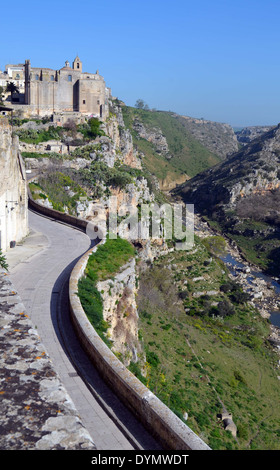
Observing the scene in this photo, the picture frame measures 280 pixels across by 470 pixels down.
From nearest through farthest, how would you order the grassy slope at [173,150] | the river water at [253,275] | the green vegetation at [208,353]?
the green vegetation at [208,353] → the river water at [253,275] → the grassy slope at [173,150]

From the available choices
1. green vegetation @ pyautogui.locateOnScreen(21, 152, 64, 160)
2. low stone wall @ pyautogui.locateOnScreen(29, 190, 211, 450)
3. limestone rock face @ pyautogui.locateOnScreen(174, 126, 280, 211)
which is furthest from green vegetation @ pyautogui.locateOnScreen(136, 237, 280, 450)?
limestone rock face @ pyautogui.locateOnScreen(174, 126, 280, 211)

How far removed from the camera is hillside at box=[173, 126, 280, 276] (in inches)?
2452

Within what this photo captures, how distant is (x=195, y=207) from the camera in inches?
3327

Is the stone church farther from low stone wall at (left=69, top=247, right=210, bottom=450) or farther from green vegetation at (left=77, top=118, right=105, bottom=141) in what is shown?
low stone wall at (left=69, top=247, right=210, bottom=450)

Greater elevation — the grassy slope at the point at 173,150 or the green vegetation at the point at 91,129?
the grassy slope at the point at 173,150

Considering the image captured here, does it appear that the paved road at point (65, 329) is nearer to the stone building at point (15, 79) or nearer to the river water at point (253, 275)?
the river water at point (253, 275)

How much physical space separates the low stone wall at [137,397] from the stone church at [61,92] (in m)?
45.5

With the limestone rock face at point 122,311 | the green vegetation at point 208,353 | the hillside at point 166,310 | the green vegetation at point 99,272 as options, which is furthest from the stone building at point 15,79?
the limestone rock face at point 122,311

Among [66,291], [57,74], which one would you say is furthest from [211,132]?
[66,291]

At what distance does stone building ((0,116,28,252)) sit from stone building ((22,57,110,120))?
117 feet

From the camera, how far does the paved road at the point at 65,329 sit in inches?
234

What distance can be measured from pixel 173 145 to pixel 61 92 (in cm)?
7558
